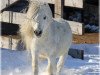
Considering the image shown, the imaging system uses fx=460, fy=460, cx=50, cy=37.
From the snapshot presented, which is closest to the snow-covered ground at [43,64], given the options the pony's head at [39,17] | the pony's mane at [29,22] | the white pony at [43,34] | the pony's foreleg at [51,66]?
the pony's foreleg at [51,66]

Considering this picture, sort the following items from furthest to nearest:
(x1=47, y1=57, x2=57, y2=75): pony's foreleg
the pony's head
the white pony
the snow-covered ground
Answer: the snow-covered ground, (x1=47, y1=57, x2=57, y2=75): pony's foreleg, the white pony, the pony's head

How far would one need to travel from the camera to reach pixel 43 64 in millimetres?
8820

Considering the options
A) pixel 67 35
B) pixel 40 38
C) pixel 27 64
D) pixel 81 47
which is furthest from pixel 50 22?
pixel 81 47

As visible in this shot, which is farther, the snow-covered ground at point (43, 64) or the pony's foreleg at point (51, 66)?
the snow-covered ground at point (43, 64)

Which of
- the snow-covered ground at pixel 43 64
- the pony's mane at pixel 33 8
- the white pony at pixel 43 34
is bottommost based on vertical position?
the snow-covered ground at pixel 43 64

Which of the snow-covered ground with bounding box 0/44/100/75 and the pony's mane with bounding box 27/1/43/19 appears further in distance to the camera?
the snow-covered ground with bounding box 0/44/100/75

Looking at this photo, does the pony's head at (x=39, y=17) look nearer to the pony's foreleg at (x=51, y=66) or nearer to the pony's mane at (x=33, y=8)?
A: the pony's mane at (x=33, y=8)

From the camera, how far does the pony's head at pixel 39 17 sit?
6254mm

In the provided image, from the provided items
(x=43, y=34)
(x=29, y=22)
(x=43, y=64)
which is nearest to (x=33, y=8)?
(x=29, y=22)

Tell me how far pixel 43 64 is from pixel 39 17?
2.57 metres

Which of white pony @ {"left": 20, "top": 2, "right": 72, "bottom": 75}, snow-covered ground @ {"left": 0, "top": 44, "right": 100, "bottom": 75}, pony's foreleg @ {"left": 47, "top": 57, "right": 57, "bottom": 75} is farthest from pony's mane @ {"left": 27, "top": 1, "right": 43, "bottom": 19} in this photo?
snow-covered ground @ {"left": 0, "top": 44, "right": 100, "bottom": 75}

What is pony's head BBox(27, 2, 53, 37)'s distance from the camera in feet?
20.5

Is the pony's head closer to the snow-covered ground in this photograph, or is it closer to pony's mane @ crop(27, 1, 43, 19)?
pony's mane @ crop(27, 1, 43, 19)

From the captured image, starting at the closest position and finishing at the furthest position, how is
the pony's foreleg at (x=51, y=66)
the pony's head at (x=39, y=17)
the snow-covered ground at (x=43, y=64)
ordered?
the pony's head at (x=39, y=17) < the pony's foreleg at (x=51, y=66) < the snow-covered ground at (x=43, y=64)
